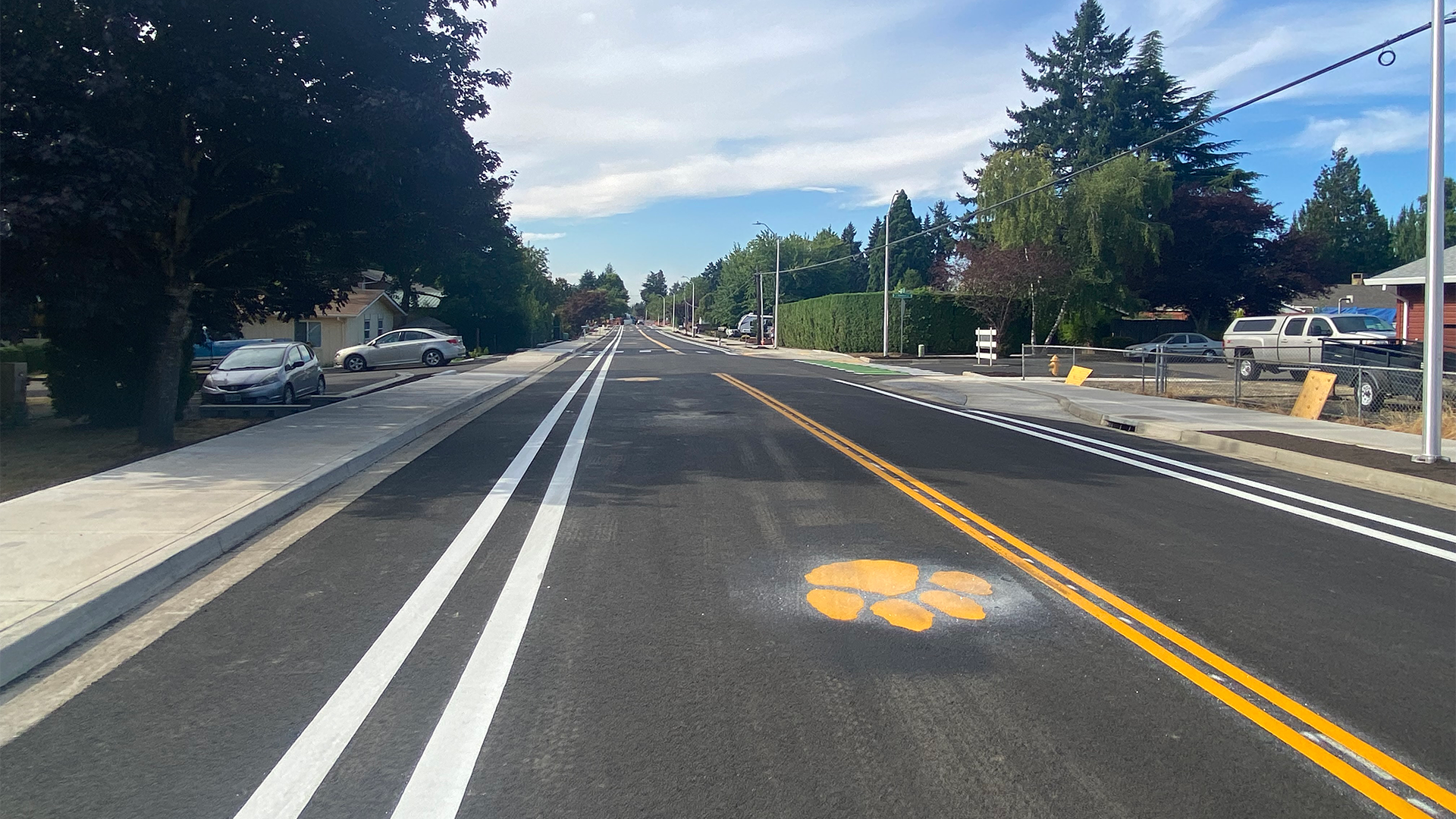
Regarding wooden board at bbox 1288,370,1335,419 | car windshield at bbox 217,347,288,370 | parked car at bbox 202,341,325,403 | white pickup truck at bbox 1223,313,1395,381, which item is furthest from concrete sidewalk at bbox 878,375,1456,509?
car windshield at bbox 217,347,288,370

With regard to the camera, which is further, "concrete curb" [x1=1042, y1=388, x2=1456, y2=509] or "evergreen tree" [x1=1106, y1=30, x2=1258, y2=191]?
"evergreen tree" [x1=1106, y1=30, x2=1258, y2=191]

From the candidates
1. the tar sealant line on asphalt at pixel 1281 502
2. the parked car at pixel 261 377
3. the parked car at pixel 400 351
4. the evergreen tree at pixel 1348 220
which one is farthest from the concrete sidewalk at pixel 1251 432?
the evergreen tree at pixel 1348 220

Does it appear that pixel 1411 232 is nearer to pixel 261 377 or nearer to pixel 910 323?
pixel 910 323

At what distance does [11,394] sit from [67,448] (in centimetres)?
360

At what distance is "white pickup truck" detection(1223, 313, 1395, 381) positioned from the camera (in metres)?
26.2

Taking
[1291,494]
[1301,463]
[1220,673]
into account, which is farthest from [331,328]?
[1220,673]

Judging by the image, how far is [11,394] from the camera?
54.9 ft

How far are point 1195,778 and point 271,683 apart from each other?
4.21 m

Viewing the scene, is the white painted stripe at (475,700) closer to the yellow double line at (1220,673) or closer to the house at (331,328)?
the yellow double line at (1220,673)

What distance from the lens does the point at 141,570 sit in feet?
21.4

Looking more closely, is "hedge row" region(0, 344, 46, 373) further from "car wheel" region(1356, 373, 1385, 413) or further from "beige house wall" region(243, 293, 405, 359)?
"car wheel" region(1356, 373, 1385, 413)

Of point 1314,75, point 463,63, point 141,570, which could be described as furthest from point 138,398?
point 1314,75

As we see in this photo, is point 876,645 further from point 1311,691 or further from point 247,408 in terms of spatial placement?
point 247,408

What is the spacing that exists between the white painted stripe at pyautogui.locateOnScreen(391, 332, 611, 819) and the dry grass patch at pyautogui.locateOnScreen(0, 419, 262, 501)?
6835 millimetres
